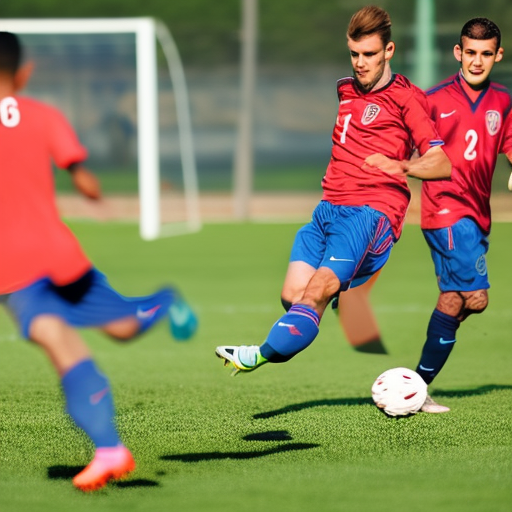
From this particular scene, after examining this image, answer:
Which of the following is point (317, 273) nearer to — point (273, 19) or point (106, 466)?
point (106, 466)

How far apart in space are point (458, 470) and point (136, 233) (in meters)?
14.5

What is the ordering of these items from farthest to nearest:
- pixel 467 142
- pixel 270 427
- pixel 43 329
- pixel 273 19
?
pixel 273 19 → pixel 467 142 → pixel 270 427 → pixel 43 329

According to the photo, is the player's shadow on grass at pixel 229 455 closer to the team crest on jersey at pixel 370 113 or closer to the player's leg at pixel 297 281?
the player's leg at pixel 297 281

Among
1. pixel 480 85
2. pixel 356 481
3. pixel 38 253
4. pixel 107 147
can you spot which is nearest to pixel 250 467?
pixel 356 481

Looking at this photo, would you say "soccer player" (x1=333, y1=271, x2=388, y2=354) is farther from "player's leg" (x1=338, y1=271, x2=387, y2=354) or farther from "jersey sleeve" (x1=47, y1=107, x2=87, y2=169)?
"jersey sleeve" (x1=47, y1=107, x2=87, y2=169)

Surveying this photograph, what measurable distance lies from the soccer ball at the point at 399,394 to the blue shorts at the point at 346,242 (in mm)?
595

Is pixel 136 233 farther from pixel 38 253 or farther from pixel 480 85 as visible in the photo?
pixel 38 253

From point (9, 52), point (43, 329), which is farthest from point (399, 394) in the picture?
point (9, 52)

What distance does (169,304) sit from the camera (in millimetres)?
5211

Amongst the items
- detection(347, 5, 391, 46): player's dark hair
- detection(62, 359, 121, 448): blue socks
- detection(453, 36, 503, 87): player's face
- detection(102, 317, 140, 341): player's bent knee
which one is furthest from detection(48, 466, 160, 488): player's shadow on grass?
detection(453, 36, 503, 87): player's face

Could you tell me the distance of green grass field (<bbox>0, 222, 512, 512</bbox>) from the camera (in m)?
4.77

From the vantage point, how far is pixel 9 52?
15.6 ft

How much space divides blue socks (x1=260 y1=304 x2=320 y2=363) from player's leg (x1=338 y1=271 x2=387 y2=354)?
4.23 ft

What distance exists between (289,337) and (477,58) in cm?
216
